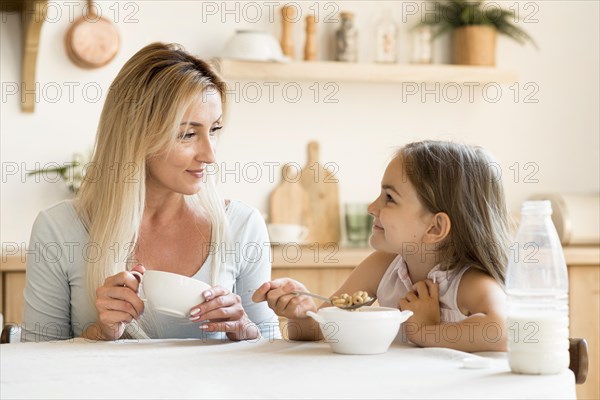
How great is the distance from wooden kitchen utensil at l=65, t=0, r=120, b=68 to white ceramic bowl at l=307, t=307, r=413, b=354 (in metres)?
2.13

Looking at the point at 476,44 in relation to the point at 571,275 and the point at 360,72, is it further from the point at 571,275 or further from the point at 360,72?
the point at 571,275

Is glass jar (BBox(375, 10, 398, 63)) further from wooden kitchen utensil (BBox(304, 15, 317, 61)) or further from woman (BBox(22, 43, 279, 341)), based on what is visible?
woman (BBox(22, 43, 279, 341))

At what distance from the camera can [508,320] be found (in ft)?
3.90

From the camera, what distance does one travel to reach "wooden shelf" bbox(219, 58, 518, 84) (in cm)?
322

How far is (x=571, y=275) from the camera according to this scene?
10.3 feet

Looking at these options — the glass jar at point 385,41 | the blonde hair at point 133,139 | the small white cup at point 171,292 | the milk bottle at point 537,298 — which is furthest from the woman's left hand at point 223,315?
the glass jar at point 385,41

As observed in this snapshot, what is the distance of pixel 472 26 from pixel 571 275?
3.34ft

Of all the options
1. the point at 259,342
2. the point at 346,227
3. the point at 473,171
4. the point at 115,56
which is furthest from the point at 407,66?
the point at 259,342

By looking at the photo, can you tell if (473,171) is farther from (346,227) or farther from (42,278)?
(346,227)

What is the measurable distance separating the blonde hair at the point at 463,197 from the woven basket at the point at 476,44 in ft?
6.45

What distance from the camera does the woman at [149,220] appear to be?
174 centimetres

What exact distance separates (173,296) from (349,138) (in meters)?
2.20

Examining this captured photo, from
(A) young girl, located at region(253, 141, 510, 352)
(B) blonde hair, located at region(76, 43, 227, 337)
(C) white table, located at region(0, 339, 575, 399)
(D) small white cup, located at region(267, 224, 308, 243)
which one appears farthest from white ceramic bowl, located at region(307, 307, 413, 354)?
(D) small white cup, located at region(267, 224, 308, 243)

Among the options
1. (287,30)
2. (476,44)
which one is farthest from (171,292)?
(476,44)
